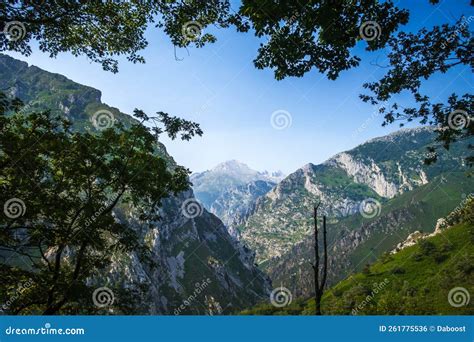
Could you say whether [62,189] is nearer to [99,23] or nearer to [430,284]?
[99,23]

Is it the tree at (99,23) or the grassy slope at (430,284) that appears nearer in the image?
the tree at (99,23)

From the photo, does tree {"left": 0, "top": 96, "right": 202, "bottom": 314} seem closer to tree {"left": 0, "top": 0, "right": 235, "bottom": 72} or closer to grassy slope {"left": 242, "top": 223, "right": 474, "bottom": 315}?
tree {"left": 0, "top": 0, "right": 235, "bottom": 72}

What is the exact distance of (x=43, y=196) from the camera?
16281 millimetres

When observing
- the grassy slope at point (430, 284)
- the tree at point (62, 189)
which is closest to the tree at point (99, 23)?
the tree at point (62, 189)

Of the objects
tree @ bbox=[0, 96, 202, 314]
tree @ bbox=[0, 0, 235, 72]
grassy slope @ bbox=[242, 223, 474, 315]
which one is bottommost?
grassy slope @ bbox=[242, 223, 474, 315]

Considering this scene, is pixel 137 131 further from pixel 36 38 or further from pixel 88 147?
pixel 36 38

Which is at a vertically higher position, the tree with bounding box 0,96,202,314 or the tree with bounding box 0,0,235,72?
the tree with bounding box 0,0,235,72

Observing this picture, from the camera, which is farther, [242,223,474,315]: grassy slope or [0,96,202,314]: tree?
[242,223,474,315]: grassy slope

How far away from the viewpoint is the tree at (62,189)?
15.9m

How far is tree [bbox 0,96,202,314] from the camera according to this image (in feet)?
52.2

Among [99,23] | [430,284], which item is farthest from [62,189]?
[430,284]

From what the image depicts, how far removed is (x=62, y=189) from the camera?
19.0 metres

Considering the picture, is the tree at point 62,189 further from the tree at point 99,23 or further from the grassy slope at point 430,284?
the grassy slope at point 430,284

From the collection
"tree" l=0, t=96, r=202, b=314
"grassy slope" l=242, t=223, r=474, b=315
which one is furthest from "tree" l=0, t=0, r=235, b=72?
"grassy slope" l=242, t=223, r=474, b=315
